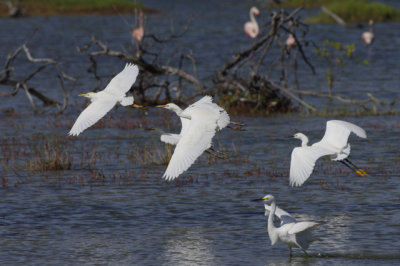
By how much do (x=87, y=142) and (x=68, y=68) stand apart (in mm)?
13082

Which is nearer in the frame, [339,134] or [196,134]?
[196,134]

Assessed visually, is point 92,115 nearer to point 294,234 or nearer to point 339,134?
point 294,234

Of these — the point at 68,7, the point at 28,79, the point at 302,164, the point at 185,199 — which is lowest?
the point at 185,199

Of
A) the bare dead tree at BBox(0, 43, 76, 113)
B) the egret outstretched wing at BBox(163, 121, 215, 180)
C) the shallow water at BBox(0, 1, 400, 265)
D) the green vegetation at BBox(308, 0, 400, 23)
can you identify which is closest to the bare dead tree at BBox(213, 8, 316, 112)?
the shallow water at BBox(0, 1, 400, 265)

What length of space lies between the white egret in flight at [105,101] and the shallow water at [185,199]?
1.24 m

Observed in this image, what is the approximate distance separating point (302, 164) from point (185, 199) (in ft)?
7.40

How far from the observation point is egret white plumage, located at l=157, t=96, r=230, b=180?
8.70 metres

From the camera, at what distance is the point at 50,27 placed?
4647cm

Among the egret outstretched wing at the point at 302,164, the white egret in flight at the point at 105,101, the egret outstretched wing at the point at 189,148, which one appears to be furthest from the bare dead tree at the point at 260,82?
the egret outstretched wing at the point at 189,148

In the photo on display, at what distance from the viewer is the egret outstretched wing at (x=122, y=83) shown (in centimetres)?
1030

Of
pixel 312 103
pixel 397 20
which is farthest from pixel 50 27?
Result: pixel 312 103

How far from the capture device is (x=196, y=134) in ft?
30.8

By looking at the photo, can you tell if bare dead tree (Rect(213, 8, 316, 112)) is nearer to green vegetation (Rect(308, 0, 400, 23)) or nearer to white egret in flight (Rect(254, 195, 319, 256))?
white egret in flight (Rect(254, 195, 319, 256))

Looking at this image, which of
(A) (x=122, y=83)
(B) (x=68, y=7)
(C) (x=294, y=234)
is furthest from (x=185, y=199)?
(B) (x=68, y=7)
